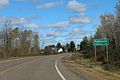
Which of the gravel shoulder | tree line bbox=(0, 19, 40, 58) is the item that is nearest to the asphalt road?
the gravel shoulder

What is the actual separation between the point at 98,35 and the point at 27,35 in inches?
2677

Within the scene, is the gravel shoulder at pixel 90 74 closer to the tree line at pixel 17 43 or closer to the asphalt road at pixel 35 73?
the asphalt road at pixel 35 73

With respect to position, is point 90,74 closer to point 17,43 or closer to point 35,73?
point 35,73

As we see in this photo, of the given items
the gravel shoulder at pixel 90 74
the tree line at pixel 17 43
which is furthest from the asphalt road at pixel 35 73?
the tree line at pixel 17 43

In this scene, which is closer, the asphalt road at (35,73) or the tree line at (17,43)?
the asphalt road at (35,73)

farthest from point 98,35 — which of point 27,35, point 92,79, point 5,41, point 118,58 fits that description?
point 27,35

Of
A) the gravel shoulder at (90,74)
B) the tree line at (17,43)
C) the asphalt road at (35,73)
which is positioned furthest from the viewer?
the tree line at (17,43)

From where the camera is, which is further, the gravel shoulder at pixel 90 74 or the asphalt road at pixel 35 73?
the gravel shoulder at pixel 90 74

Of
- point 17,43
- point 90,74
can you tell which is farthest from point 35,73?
point 17,43

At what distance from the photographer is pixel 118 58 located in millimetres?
45125

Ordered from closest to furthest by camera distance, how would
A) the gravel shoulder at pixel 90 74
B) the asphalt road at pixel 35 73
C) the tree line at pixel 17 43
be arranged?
the asphalt road at pixel 35 73 → the gravel shoulder at pixel 90 74 → the tree line at pixel 17 43

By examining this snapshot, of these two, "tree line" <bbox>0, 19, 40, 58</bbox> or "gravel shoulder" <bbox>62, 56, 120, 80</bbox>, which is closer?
"gravel shoulder" <bbox>62, 56, 120, 80</bbox>

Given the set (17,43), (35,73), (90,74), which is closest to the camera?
(90,74)

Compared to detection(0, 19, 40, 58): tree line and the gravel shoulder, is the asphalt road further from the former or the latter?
detection(0, 19, 40, 58): tree line
